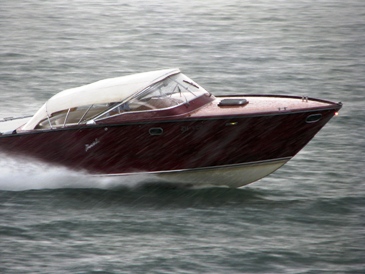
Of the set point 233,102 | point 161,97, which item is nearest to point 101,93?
point 161,97

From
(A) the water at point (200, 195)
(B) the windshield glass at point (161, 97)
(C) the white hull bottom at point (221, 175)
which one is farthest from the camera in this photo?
(C) the white hull bottom at point (221, 175)

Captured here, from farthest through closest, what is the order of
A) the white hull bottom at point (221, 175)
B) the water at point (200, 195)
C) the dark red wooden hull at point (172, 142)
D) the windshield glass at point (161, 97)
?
1. the white hull bottom at point (221, 175)
2. the windshield glass at point (161, 97)
3. the dark red wooden hull at point (172, 142)
4. the water at point (200, 195)

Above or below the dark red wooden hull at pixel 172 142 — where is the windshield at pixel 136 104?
above

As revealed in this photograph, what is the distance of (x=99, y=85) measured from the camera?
17.0 metres

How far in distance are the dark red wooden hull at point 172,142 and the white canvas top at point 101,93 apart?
55 centimetres

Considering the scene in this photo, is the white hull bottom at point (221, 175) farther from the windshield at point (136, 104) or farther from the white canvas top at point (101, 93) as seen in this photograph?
the white canvas top at point (101, 93)

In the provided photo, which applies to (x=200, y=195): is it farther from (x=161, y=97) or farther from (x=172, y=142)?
(x=161, y=97)

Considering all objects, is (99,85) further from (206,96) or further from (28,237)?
(28,237)

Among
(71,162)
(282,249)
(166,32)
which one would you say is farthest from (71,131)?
(166,32)

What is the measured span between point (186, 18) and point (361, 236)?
22531mm

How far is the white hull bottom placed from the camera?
1641cm

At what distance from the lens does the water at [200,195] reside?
1417cm

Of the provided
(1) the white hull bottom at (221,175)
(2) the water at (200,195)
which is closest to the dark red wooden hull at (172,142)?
(1) the white hull bottom at (221,175)

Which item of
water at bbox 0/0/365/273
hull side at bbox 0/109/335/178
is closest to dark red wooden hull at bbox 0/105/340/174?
hull side at bbox 0/109/335/178
